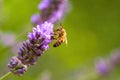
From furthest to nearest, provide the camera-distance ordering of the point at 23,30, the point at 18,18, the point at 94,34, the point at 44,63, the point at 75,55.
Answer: the point at 94,34 → the point at 75,55 → the point at 18,18 → the point at 44,63 → the point at 23,30

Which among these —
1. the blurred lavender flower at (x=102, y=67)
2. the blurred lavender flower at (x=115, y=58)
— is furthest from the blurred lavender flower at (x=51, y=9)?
the blurred lavender flower at (x=115, y=58)

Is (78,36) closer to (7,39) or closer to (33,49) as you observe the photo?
(7,39)

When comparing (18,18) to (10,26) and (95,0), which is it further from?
(95,0)

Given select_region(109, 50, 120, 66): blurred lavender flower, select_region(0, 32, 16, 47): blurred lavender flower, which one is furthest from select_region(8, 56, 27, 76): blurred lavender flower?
select_region(109, 50, 120, 66): blurred lavender flower

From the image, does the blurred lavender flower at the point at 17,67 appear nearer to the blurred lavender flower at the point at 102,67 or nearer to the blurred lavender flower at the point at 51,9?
the blurred lavender flower at the point at 51,9

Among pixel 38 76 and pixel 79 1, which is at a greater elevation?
pixel 79 1

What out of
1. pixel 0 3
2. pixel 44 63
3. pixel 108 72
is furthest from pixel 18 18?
pixel 0 3
